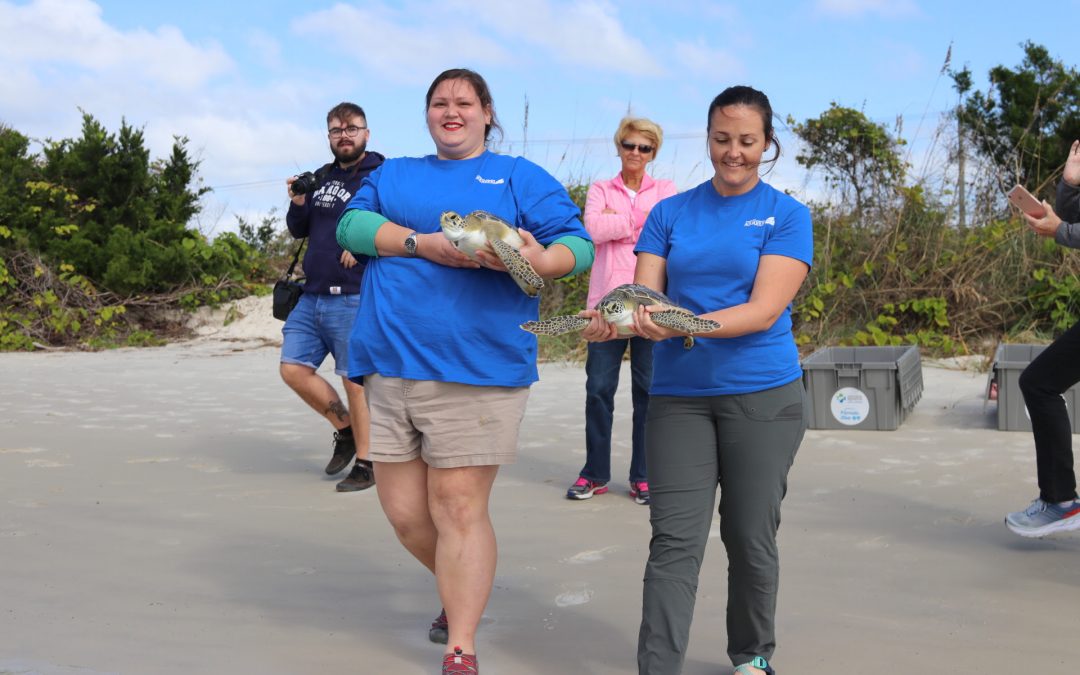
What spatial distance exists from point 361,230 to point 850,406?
15.5ft

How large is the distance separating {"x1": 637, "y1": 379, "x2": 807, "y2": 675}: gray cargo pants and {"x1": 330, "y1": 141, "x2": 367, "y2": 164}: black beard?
10.1 ft

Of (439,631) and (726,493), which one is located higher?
(726,493)

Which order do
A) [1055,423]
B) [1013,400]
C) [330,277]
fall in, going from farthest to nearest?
1. [1013,400]
2. [330,277]
3. [1055,423]

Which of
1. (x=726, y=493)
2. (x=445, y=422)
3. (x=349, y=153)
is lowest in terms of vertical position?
(x=726, y=493)

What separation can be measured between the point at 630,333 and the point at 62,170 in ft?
47.1

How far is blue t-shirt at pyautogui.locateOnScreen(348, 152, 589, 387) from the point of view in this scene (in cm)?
293

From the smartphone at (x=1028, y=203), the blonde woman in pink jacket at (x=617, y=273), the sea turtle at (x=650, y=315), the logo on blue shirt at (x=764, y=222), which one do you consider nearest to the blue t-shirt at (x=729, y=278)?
the logo on blue shirt at (x=764, y=222)

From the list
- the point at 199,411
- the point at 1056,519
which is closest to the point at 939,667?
the point at 1056,519

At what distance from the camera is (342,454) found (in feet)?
19.1

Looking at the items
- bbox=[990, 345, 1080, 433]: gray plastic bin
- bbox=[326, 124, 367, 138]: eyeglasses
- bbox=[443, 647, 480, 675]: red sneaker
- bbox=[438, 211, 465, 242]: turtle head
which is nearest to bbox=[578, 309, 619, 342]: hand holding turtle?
bbox=[438, 211, 465, 242]: turtle head

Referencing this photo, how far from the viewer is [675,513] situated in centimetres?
273

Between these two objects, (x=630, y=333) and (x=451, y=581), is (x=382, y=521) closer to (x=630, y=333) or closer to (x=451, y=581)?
(x=451, y=581)

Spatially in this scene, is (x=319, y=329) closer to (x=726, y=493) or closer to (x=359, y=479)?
(x=359, y=479)

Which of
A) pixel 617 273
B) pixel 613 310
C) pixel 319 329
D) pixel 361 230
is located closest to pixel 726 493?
pixel 613 310
